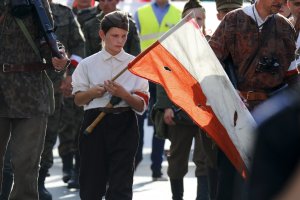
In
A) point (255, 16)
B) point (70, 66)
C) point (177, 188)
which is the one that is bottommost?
point (177, 188)

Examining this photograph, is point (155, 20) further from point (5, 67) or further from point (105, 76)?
point (5, 67)

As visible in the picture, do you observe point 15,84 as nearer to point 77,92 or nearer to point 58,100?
point 77,92

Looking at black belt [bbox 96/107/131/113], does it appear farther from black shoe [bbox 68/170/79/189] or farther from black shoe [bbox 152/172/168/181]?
black shoe [bbox 152/172/168/181]

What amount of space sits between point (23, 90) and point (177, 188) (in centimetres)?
227

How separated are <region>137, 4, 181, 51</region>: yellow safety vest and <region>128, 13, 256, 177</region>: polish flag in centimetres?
619

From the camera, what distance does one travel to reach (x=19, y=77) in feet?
23.0

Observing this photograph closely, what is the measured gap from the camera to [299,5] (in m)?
8.20

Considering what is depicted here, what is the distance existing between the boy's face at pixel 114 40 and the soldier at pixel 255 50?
0.90 meters

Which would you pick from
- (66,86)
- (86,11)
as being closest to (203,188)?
(66,86)

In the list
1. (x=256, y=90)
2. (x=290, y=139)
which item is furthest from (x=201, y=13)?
(x=290, y=139)

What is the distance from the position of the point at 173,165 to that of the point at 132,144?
5.38 ft

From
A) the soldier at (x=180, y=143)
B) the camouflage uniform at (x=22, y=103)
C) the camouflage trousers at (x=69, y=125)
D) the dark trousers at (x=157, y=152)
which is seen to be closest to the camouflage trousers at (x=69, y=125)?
the camouflage trousers at (x=69, y=125)

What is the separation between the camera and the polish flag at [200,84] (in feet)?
19.6

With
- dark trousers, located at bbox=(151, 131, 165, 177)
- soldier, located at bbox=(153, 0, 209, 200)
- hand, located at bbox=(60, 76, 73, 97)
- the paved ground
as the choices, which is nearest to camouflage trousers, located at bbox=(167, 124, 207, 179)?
soldier, located at bbox=(153, 0, 209, 200)
